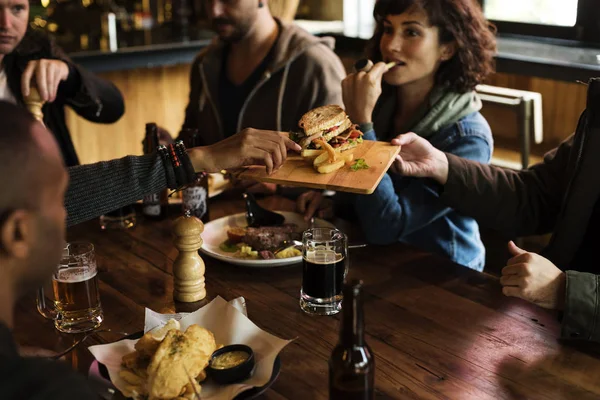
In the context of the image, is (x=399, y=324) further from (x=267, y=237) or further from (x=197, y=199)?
(x=197, y=199)

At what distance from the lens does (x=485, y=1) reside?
12.0ft

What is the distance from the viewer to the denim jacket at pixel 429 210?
188cm

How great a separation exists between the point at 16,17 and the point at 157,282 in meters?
1.24

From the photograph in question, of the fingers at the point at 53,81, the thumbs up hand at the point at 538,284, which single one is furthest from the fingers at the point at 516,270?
the fingers at the point at 53,81

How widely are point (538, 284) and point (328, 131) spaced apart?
2.23ft

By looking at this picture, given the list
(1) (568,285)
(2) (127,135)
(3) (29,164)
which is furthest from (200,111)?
(3) (29,164)

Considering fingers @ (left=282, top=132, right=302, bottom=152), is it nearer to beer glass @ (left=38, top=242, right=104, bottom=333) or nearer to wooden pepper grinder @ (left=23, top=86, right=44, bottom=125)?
beer glass @ (left=38, top=242, right=104, bottom=333)

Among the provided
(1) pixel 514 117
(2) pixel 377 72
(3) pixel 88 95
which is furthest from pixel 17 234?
(1) pixel 514 117

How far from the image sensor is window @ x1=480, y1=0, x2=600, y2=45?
3207 millimetres

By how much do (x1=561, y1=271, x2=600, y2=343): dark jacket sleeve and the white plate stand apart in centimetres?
61

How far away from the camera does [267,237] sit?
5.76ft

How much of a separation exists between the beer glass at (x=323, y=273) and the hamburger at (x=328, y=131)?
35 cm

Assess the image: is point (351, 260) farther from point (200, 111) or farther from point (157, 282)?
point (200, 111)

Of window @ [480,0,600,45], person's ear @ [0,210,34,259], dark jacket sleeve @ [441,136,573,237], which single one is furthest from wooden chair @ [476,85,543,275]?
person's ear @ [0,210,34,259]
